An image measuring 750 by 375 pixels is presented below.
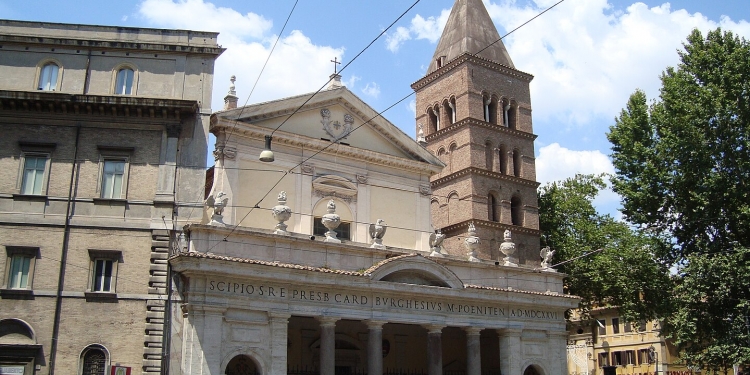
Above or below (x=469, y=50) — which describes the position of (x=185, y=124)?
below

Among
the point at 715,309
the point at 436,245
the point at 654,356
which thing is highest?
the point at 436,245

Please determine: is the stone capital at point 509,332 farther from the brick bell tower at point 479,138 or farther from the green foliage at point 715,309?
the brick bell tower at point 479,138

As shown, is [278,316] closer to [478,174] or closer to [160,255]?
[160,255]

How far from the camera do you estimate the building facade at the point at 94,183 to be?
68.2ft

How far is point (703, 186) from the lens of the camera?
95.1ft

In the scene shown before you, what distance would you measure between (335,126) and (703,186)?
47.5ft

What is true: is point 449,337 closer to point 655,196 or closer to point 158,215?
Result: point 655,196

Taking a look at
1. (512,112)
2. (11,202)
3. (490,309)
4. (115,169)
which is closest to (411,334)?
(490,309)

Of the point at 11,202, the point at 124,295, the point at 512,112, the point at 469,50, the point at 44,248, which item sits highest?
the point at 469,50

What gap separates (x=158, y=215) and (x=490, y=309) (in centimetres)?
1167

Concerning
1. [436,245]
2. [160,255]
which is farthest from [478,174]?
[160,255]

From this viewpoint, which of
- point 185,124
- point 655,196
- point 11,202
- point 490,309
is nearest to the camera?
point 11,202

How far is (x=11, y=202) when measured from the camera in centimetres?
2175

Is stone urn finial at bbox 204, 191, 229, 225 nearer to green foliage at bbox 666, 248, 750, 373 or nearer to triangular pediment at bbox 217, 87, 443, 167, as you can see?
triangular pediment at bbox 217, 87, 443, 167
